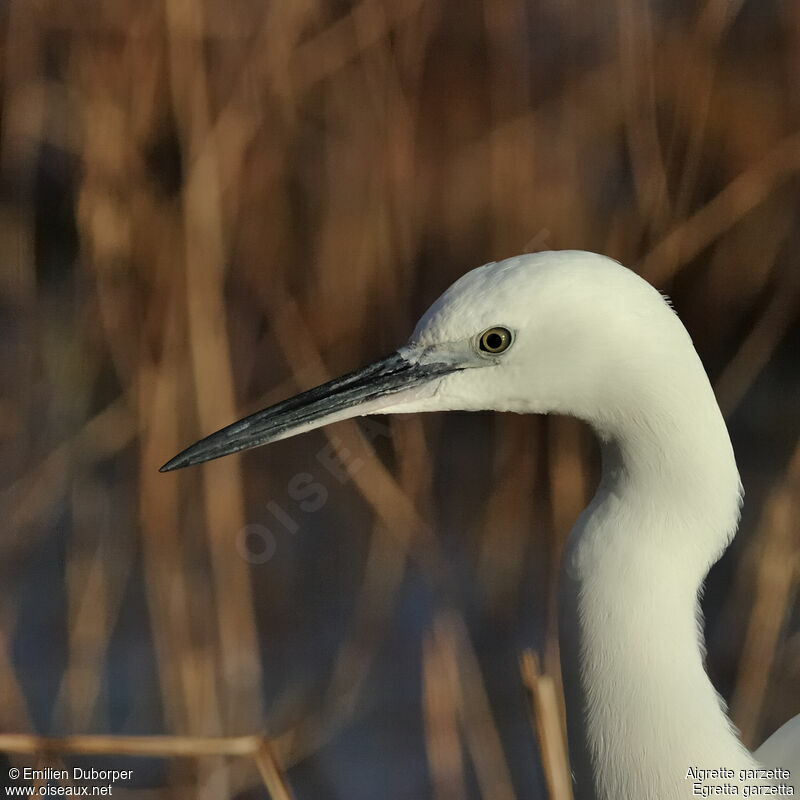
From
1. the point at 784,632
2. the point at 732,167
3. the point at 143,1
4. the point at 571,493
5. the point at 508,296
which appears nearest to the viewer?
the point at 508,296

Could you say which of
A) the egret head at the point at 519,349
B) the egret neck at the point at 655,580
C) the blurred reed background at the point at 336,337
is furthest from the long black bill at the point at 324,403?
the blurred reed background at the point at 336,337

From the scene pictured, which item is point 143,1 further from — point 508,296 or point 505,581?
point 505,581

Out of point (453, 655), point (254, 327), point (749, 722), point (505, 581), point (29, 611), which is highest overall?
point (254, 327)

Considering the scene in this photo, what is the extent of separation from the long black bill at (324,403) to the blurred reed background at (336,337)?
64cm

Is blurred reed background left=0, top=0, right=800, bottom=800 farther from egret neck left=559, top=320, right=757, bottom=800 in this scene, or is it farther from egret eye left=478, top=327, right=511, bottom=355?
egret eye left=478, top=327, right=511, bottom=355

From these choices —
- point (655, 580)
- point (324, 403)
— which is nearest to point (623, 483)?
point (655, 580)

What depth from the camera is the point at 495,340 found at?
1.20 meters

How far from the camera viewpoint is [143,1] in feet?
6.81

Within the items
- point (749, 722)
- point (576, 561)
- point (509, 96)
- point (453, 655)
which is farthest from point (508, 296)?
point (509, 96)

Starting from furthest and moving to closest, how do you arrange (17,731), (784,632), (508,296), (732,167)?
1. (732,167)
2. (784,632)
3. (17,731)
4. (508,296)

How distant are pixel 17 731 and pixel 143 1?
4.19 feet

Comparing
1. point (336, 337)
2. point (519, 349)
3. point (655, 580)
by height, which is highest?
point (336, 337)

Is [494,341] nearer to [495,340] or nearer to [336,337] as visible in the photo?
[495,340]

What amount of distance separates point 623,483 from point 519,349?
0.57 feet
